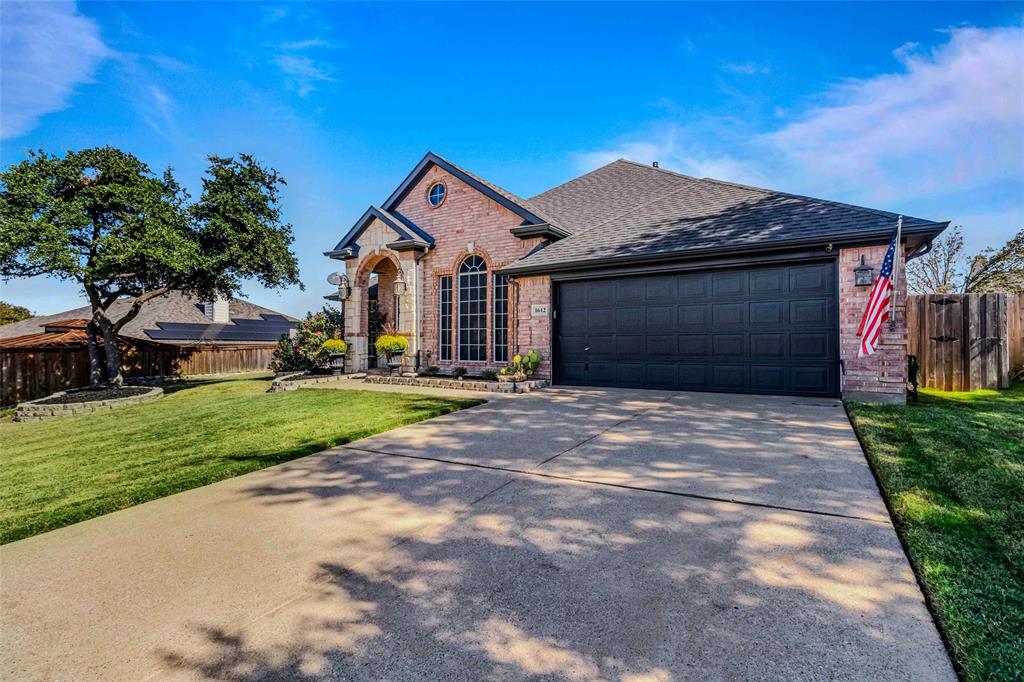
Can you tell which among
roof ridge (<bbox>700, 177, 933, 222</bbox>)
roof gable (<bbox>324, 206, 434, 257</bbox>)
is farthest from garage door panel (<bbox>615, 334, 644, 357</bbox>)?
roof gable (<bbox>324, 206, 434, 257</bbox>)

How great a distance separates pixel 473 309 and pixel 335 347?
4.53 meters

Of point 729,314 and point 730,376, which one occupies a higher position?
point 729,314

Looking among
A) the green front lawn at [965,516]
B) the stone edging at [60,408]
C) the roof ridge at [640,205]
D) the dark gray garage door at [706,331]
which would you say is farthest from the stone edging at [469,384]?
the stone edging at [60,408]

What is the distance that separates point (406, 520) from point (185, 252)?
12.8 m

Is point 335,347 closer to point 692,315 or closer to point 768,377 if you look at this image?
point 692,315

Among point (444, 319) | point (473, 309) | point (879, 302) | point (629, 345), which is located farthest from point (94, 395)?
point (879, 302)

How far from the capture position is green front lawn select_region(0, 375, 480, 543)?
4207 millimetres

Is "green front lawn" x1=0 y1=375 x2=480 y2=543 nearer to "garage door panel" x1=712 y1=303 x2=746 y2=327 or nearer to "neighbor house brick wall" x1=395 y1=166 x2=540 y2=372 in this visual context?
"neighbor house brick wall" x1=395 y1=166 x2=540 y2=372

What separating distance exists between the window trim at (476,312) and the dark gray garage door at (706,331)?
2700 mm

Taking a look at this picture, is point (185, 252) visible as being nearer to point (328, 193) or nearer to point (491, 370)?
point (328, 193)

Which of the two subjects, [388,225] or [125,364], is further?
[125,364]

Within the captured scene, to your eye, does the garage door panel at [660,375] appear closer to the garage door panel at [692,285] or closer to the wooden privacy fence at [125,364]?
the garage door panel at [692,285]

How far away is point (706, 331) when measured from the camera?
9539mm

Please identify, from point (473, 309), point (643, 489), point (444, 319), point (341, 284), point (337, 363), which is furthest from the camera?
point (341, 284)
